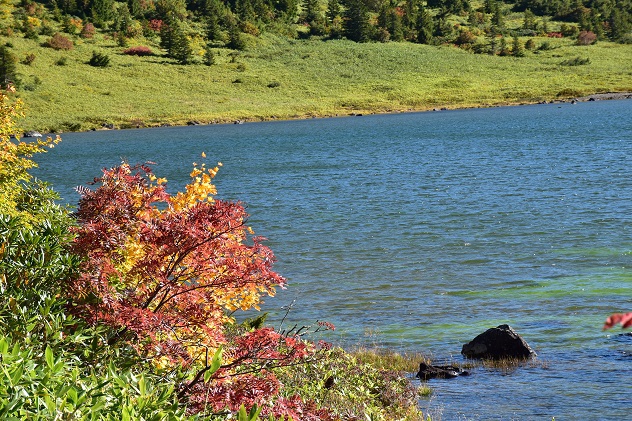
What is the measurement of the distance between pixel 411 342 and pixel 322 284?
5183mm

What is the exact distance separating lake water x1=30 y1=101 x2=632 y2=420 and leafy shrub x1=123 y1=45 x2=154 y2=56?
74.3 metres

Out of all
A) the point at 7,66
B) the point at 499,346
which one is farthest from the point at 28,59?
the point at 499,346

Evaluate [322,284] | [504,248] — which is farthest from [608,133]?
[322,284]

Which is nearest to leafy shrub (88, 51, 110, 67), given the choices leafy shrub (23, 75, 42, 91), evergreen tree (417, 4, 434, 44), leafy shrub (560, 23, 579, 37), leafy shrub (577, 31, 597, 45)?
leafy shrub (23, 75, 42, 91)

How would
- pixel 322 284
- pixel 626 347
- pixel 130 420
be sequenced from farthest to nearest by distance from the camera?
1. pixel 322 284
2. pixel 626 347
3. pixel 130 420

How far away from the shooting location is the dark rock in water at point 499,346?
46.2 ft

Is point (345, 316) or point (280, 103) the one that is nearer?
point (345, 316)

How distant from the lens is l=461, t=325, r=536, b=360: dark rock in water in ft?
46.2

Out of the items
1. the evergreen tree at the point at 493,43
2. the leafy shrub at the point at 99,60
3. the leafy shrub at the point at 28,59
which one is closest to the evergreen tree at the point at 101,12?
the leafy shrub at the point at 99,60

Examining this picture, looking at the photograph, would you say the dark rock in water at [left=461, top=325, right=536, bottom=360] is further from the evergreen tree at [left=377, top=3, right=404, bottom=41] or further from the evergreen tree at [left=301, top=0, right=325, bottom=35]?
the evergreen tree at [left=301, top=0, right=325, bottom=35]

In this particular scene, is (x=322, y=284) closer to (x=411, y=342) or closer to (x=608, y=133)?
(x=411, y=342)

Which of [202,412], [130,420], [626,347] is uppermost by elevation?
[130,420]

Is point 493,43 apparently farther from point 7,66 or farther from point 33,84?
point 7,66

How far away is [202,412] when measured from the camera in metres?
6.36
